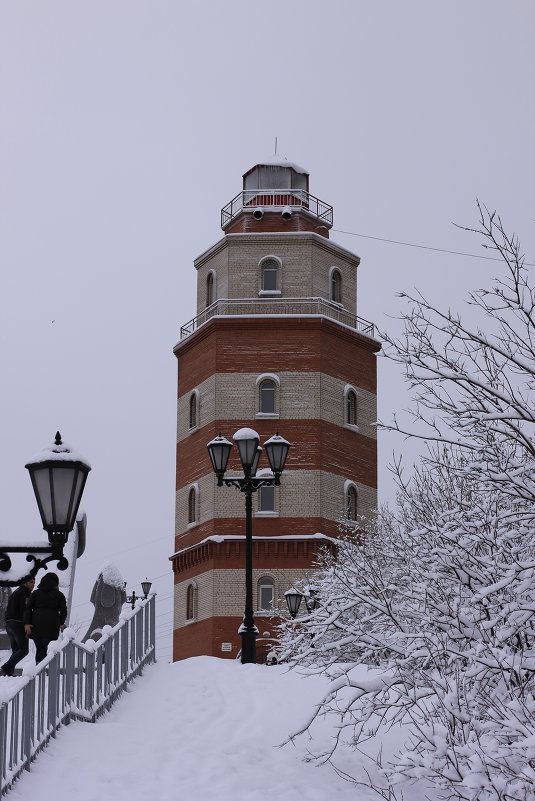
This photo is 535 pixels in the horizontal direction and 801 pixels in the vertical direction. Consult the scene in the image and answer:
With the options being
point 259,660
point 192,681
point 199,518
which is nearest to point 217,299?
point 199,518

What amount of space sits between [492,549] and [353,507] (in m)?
30.8

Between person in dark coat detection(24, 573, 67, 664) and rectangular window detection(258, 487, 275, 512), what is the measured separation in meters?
25.6

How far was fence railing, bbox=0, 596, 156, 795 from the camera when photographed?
1109cm

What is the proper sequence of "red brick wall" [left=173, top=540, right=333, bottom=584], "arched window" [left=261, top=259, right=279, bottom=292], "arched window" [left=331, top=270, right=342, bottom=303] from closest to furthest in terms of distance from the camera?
1. "red brick wall" [left=173, top=540, right=333, bottom=584]
2. "arched window" [left=261, top=259, right=279, bottom=292]
3. "arched window" [left=331, top=270, right=342, bottom=303]

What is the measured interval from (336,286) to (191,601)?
1217 cm

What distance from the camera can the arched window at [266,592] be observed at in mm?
40406

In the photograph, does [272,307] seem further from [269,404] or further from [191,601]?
[191,601]

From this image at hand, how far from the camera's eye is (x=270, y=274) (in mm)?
44469

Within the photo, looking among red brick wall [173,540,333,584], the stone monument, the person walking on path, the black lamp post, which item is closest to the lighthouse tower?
red brick wall [173,540,333,584]

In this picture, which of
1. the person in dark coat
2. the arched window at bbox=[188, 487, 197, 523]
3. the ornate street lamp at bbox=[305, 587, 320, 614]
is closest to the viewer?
the person in dark coat

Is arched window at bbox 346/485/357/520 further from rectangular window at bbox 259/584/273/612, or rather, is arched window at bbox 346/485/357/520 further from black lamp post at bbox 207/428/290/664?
black lamp post at bbox 207/428/290/664

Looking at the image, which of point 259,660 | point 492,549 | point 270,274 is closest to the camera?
point 492,549

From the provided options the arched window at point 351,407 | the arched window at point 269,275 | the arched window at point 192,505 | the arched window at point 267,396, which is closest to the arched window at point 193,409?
the arched window at point 192,505

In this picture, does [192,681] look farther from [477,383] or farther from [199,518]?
[199,518]
